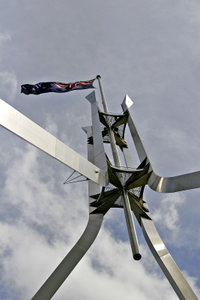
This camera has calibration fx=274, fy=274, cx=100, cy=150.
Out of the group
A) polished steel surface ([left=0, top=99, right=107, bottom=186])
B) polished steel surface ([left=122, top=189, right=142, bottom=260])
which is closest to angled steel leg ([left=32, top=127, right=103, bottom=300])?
polished steel surface ([left=122, top=189, right=142, bottom=260])

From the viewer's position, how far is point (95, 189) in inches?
645

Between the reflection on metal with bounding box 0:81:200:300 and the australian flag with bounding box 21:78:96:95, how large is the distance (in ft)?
6.45

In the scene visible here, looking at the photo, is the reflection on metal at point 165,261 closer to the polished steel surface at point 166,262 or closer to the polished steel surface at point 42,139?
the polished steel surface at point 166,262

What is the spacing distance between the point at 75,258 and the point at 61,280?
1.23 meters

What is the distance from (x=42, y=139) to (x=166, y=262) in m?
7.65

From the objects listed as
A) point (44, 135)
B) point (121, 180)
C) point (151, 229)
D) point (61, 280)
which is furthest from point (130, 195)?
point (44, 135)

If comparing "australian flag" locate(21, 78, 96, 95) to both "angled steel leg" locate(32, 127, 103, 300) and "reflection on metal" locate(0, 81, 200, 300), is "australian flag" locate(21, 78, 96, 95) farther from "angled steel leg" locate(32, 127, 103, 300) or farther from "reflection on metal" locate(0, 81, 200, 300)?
"angled steel leg" locate(32, 127, 103, 300)

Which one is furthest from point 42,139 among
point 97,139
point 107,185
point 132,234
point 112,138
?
point 112,138

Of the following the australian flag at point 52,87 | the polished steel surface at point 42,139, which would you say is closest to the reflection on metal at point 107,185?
the polished steel surface at point 42,139

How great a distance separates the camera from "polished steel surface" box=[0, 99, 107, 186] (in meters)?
8.70

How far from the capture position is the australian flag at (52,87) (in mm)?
15560

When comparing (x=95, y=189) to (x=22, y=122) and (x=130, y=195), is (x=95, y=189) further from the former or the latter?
(x=22, y=122)

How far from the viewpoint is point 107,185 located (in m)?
12.1

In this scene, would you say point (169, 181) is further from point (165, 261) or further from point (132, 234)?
point (165, 261)
